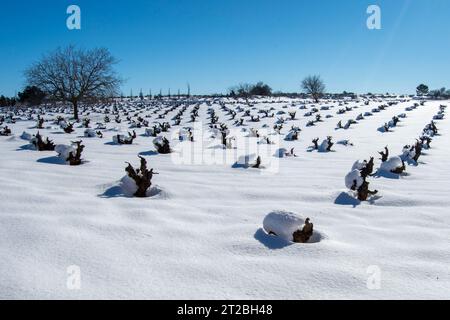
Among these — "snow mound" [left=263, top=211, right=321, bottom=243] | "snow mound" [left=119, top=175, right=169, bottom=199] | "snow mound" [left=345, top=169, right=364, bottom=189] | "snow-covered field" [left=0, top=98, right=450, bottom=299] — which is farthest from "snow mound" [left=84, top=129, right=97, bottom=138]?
"snow mound" [left=263, top=211, right=321, bottom=243]

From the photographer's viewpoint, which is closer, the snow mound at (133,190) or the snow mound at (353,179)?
the snow mound at (133,190)

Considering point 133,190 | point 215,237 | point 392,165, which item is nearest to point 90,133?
point 133,190

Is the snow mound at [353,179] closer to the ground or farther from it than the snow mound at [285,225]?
farther from it

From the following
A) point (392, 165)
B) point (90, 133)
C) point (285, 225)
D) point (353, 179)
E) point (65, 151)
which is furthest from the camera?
point (90, 133)

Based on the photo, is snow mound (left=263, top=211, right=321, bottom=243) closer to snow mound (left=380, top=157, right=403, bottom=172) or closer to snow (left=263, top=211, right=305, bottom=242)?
snow (left=263, top=211, right=305, bottom=242)

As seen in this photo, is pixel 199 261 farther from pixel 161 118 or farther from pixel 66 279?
pixel 161 118

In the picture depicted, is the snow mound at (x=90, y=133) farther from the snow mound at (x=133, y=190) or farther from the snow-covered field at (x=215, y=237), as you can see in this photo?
the snow mound at (x=133, y=190)

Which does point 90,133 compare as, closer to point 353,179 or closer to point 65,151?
point 65,151

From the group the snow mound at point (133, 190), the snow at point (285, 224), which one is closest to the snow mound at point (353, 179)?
the snow at point (285, 224)

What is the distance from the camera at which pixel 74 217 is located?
3.03m

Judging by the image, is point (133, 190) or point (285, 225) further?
point (133, 190)

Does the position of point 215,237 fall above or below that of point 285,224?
below
